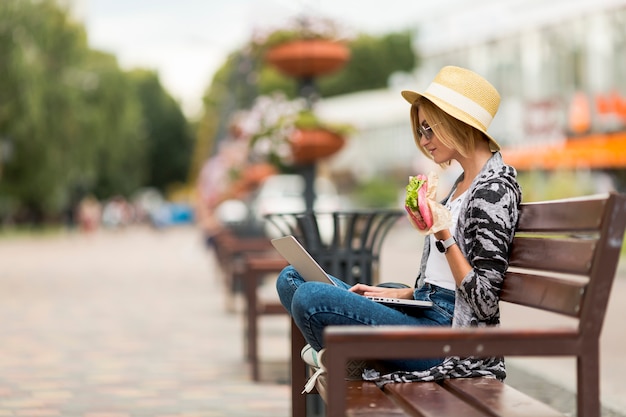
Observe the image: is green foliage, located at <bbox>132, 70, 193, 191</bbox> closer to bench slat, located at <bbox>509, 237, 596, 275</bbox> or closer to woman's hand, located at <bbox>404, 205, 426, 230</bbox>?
bench slat, located at <bbox>509, 237, 596, 275</bbox>

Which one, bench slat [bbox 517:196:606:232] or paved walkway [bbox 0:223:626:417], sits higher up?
bench slat [bbox 517:196:606:232]

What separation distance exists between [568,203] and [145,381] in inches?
183

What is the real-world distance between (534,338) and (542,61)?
57954 millimetres

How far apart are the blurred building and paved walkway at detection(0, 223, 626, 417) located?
33.1 metres

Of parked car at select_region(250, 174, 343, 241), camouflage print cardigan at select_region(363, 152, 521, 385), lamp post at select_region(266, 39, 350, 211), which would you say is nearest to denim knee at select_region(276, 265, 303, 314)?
camouflage print cardigan at select_region(363, 152, 521, 385)

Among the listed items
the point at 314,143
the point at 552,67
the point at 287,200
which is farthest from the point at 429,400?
the point at 552,67

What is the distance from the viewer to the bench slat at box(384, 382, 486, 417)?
3.33 metres

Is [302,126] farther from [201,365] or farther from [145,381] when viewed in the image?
[145,381]

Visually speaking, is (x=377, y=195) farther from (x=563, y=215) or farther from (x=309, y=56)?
(x=563, y=215)

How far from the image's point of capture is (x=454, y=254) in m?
3.72

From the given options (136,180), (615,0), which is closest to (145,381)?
(615,0)

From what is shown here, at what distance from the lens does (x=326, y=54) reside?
12.8 metres

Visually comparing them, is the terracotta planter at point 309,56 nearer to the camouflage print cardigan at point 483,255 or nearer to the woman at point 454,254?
the woman at point 454,254

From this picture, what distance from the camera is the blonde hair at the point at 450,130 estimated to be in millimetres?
4008
